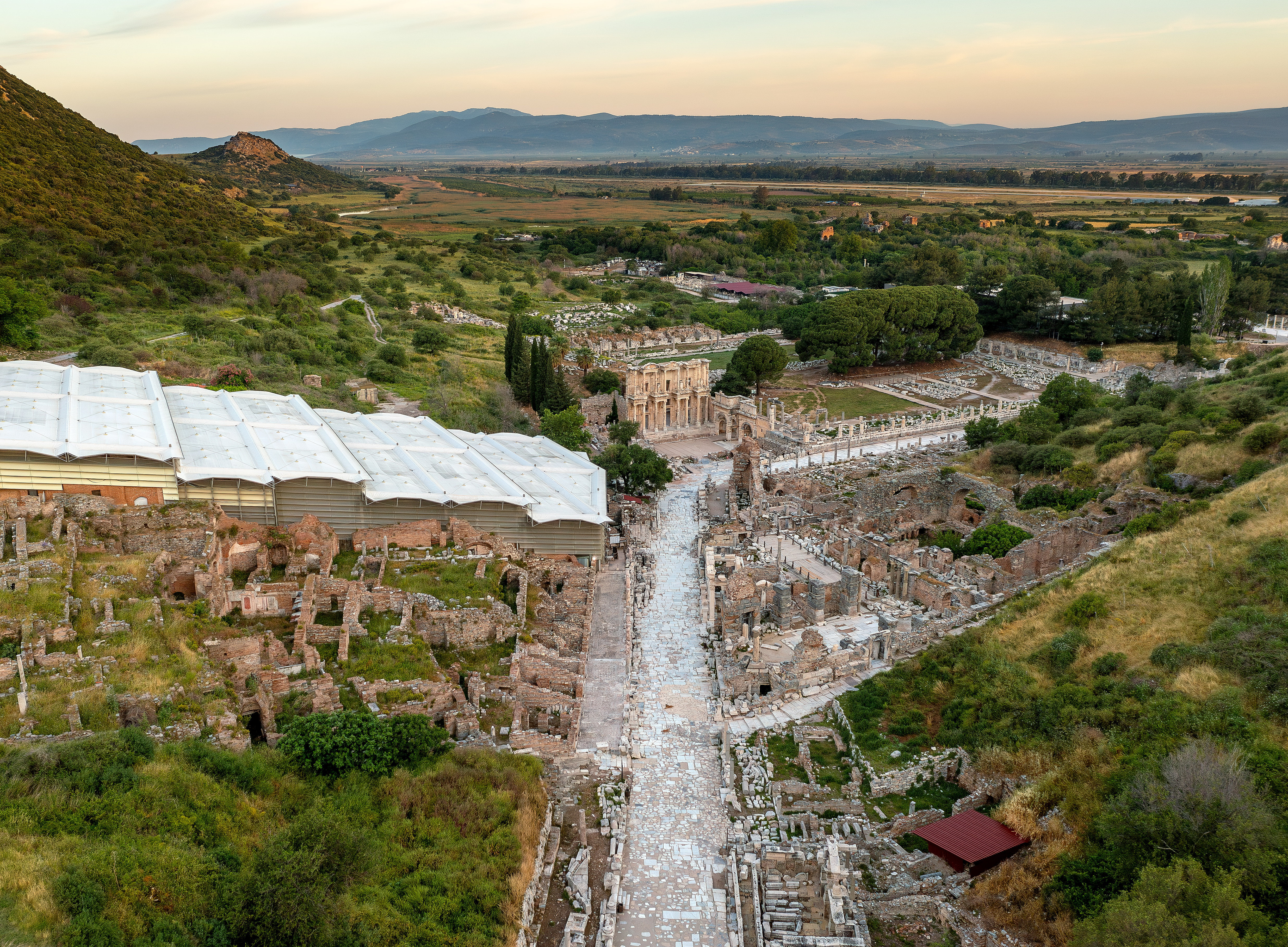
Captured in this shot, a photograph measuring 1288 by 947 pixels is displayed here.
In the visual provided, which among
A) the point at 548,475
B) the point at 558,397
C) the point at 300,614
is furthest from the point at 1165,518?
the point at 558,397

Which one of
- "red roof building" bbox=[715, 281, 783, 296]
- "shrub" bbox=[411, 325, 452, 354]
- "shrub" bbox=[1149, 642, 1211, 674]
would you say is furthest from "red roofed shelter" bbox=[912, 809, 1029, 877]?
"red roof building" bbox=[715, 281, 783, 296]

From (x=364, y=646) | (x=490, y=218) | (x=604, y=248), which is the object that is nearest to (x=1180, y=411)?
(x=364, y=646)

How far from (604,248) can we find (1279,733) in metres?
130

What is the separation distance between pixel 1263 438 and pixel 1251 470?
9.34 feet

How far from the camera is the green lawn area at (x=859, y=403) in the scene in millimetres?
67000

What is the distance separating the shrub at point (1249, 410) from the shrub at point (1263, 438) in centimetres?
282

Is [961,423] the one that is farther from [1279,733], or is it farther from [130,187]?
[130,187]

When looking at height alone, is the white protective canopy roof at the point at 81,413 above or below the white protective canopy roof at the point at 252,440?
above

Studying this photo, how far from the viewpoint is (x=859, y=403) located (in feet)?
229

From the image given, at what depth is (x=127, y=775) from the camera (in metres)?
17.7

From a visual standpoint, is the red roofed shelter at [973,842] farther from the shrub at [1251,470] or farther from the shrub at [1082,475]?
the shrub at [1082,475]

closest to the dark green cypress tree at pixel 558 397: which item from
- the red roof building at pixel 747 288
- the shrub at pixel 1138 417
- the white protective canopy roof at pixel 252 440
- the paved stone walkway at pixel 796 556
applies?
the white protective canopy roof at pixel 252 440

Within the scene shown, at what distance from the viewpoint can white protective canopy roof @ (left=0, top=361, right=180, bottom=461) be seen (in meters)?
29.7

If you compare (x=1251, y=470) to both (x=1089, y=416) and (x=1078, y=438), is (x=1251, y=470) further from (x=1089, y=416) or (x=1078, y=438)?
(x=1089, y=416)
